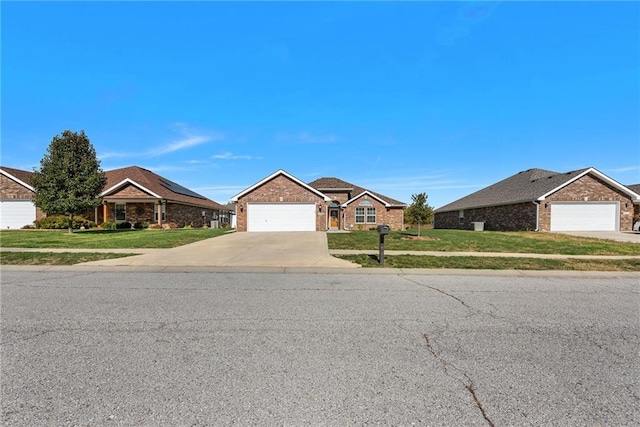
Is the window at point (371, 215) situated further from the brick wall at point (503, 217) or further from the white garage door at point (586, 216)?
the white garage door at point (586, 216)

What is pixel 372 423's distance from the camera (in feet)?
7.66

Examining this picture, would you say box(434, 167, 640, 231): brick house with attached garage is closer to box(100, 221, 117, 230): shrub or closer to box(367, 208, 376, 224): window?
box(367, 208, 376, 224): window

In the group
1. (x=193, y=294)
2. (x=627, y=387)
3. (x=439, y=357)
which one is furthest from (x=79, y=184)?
(x=627, y=387)

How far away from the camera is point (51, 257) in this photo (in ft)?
33.8

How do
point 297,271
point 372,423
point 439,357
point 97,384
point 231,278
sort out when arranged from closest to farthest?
point 372,423 → point 97,384 → point 439,357 → point 231,278 → point 297,271

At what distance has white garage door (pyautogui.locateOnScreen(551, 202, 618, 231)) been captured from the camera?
24.3 metres

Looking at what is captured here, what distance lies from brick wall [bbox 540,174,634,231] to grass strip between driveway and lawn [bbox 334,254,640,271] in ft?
50.5

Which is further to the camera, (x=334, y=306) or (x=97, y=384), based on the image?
(x=334, y=306)

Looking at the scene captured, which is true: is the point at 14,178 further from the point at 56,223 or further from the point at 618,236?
the point at 618,236

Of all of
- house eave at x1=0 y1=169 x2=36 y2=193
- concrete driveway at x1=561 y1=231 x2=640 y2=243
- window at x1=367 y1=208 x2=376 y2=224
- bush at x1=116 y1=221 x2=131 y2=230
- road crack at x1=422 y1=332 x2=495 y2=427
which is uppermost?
house eave at x1=0 y1=169 x2=36 y2=193

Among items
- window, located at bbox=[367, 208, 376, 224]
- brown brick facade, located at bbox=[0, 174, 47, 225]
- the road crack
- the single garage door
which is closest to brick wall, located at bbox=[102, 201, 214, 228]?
brown brick facade, located at bbox=[0, 174, 47, 225]

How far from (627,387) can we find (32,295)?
837 cm

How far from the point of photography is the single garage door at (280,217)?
25.1 m

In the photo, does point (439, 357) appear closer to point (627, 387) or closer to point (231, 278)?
point (627, 387)
